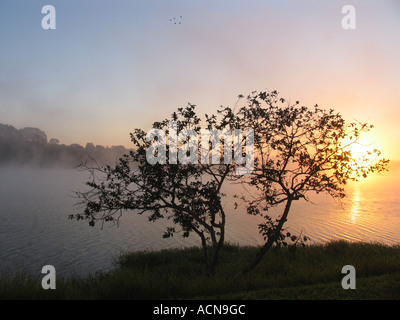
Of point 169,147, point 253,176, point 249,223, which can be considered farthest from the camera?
point 249,223

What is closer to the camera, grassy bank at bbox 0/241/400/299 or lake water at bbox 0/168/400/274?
grassy bank at bbox 0/241/400/299

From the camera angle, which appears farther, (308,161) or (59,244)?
(59,244)

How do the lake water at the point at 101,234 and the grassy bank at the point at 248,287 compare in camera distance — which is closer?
the grassy bank at the point at 248,287

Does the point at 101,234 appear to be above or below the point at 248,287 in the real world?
below

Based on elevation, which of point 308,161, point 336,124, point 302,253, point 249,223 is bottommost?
point 249,223

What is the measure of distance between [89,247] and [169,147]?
57.4 feet

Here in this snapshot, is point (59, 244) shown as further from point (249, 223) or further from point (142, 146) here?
point (249, 223)

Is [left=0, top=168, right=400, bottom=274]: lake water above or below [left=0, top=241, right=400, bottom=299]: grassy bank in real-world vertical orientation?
below

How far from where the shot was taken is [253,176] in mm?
13484

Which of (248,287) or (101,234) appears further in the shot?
(101,234)

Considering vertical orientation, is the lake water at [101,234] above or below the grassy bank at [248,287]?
below
